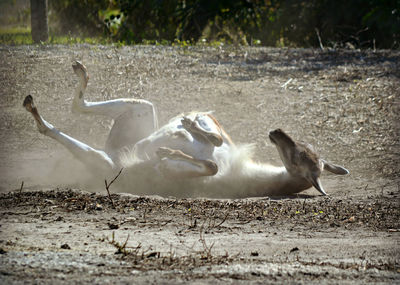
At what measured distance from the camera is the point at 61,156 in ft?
23.9

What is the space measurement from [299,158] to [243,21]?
398 inches

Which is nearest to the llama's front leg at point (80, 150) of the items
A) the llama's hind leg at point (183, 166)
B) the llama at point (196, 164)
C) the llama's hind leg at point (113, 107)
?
the llama at point (196, 164)

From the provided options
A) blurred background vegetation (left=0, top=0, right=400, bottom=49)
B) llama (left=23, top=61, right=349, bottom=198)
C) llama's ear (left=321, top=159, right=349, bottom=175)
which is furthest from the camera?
blurred background vegetation (left=0, top=0, right=400, bottom=49)

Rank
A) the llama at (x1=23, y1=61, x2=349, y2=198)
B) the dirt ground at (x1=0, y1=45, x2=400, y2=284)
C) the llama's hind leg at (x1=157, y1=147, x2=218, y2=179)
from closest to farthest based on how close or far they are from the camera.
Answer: the dirt ground at (x1=0, y1=45, x2=400, y2=284), the llama's hind leg at (x1=157, y1=147, x2=218, y2=179), the llama at (x1=23, y1=61, x2=349, y2=198)

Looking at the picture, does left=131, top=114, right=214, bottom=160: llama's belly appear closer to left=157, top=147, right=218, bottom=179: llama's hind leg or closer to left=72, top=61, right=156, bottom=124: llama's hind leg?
left=157, top=147, right=218, bottom=179: llama's hind leg

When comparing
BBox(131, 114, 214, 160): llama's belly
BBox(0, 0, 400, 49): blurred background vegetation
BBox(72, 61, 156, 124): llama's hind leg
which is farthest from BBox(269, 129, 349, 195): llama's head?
BBox(0, 0, 400, 49): blurred background vegetation

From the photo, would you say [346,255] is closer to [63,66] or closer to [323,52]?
[63,66]

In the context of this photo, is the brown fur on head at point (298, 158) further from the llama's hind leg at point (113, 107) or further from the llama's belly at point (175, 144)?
the llama's hind leg at point (113, 107)

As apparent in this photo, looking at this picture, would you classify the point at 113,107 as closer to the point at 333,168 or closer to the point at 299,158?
the point at 299,158

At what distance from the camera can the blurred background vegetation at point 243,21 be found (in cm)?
1395

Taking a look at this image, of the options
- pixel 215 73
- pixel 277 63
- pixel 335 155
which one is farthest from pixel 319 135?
pixel 277 63

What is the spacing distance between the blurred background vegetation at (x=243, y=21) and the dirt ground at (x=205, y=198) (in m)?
2.24

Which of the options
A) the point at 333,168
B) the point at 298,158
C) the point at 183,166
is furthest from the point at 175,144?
the point at 333,168

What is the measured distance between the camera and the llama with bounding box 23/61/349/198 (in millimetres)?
5945
